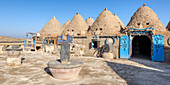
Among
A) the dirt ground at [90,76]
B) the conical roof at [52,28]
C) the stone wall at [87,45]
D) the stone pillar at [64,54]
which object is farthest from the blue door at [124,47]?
the conical roof at [52,28]

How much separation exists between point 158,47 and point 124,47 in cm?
309

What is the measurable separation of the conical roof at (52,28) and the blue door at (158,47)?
2084cm

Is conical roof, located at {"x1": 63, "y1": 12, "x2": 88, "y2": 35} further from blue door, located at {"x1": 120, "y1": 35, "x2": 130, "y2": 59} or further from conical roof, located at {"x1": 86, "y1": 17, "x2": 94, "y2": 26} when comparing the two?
blue door, located at {"x1": 120, "y1": 35, "x2": 130, "y2": 59}

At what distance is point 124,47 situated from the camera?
1166 centimetres

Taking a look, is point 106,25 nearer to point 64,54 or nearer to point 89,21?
point 89,21

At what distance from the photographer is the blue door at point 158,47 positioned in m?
10.2

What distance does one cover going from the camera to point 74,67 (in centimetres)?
443

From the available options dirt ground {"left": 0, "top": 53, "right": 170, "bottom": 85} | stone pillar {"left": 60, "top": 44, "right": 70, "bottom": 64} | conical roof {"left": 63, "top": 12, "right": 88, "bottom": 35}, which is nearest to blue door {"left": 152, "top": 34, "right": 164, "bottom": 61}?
dirt ground {"left": 0, "top": 53, "right": 170, "bottom": 85}

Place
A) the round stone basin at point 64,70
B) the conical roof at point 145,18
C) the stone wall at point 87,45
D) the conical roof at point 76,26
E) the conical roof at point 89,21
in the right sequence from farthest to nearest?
the conical roof at point 89,21, the conical roof at point 76,26, the conical roof at point 145,18, the stone wall at point 87,45, the round stone basin at point 64,70

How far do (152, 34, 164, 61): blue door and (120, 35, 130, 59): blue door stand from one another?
7.82 ft

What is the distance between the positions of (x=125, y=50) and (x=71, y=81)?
884 centimetres

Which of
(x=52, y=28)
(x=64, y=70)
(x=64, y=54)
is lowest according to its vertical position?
(x=64, y=70)

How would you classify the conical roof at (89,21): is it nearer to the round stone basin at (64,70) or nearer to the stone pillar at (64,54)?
the stone pillar at (64,54)

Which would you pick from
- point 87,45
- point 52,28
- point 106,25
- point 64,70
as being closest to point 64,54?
point 64,70
